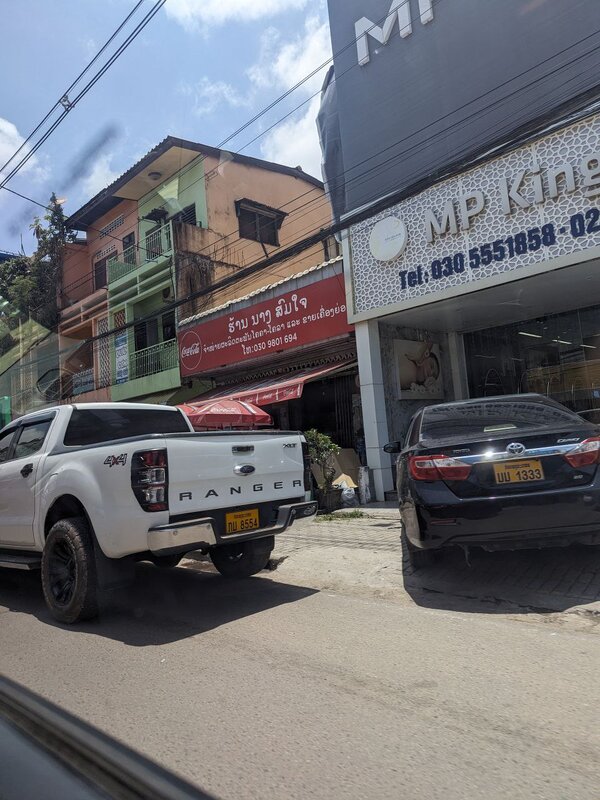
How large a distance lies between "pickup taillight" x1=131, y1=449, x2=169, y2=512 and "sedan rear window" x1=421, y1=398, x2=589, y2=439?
2.40m

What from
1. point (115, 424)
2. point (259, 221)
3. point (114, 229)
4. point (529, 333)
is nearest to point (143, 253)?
point (114, 229)

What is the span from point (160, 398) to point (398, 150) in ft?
35.9

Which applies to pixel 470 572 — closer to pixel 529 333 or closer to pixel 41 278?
pixel 529 333

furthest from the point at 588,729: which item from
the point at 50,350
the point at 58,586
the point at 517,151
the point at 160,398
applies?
the point at 50,350

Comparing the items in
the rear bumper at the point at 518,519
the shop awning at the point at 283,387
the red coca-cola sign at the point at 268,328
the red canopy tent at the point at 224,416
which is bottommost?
the rear bumper at the point at 518,519

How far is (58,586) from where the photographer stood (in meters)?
4.87

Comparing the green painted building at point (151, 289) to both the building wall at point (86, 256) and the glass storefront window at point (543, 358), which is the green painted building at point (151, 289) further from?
the glass storefront window at point (543, 358)

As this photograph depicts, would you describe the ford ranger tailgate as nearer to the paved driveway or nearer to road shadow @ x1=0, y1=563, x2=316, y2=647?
road shadow @ x1=0, y1=563, x2=316, y2=647

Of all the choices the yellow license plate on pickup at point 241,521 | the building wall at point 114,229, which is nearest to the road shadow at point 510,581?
the yellow license plate on pickup at point 241,521

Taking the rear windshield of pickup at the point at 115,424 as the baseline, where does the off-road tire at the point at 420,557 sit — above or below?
below

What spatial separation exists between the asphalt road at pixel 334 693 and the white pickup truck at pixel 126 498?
55 centimetres

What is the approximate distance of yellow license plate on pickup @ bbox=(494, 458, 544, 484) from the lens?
176 inches

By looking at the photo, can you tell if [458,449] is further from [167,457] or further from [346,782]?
[346,782]

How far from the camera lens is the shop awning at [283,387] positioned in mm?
12266
